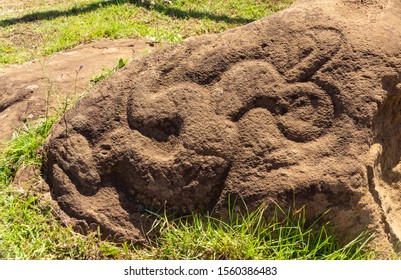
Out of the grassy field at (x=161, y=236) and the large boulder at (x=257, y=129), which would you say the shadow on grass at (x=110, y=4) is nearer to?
the grassy field at (x=161, y=236)

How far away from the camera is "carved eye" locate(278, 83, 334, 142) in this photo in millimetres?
2328

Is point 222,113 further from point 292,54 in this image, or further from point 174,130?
point 292,54

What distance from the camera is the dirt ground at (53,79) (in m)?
3.32

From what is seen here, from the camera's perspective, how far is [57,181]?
8.58 feet

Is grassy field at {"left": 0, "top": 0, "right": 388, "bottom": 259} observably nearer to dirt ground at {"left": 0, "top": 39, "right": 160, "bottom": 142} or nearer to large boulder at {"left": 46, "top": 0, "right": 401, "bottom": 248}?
large boulder at {"left": 46, "top": 0, "right": 401, "bottom": 248}

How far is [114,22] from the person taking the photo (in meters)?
5.27

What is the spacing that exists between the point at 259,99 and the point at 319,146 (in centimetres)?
36

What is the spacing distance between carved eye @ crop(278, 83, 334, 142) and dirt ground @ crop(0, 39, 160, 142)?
1519 mm

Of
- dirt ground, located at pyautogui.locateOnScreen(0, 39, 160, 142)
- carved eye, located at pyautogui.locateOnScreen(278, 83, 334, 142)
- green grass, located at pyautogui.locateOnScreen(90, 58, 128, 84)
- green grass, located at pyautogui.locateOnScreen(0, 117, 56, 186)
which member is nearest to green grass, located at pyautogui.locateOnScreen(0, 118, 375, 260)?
green grass, located at pyautogui.locateOnScreen(0, 117, 56, 186)

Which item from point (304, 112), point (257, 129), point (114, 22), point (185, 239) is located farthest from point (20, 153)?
point (114, 22)

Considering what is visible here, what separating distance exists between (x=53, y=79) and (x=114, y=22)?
171 cm

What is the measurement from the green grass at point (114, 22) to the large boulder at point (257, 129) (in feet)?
7.35

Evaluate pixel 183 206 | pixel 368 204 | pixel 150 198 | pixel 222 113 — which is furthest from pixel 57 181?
pixel 368 204

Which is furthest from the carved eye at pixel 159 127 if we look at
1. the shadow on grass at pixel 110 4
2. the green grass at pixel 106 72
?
the shadow on grass at pixel 110 4
